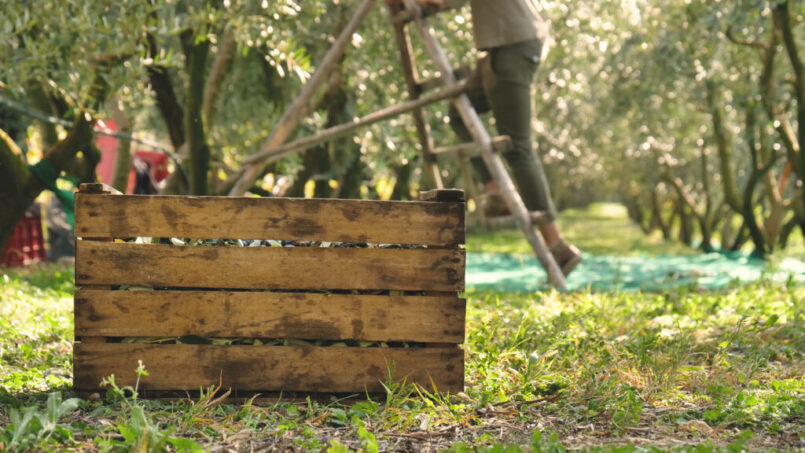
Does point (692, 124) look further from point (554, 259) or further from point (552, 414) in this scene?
point (552, 414)

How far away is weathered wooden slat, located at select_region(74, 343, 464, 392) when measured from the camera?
299 cm

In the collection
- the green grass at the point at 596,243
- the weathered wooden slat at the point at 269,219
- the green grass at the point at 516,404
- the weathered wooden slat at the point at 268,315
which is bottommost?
the green grass at the point at 596,243

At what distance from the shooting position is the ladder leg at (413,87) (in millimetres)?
6930

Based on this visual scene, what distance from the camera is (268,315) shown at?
3025 mm

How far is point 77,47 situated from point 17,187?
3.81ft

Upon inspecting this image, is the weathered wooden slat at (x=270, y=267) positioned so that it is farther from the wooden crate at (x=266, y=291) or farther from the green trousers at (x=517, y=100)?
the green trousers at (x=517, y=100)

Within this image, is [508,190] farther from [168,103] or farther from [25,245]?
[25,245]

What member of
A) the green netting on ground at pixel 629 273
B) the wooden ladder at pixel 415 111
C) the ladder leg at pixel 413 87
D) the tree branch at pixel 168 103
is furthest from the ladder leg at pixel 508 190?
the tree branch at pixel 168 103

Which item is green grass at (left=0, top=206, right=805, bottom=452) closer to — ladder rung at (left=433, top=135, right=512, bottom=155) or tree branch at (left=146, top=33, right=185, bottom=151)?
ladder rung at (left=433, top=135, right=512, bottom=155)

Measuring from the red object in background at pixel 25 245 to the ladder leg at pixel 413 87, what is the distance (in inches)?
183

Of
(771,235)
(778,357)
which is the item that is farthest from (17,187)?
(771,235)

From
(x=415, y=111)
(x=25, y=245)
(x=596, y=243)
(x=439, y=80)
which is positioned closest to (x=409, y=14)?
(x=439, y=80)

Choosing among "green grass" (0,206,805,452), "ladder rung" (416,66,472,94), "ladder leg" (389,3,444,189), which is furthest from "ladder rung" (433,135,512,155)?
"green grass" (0,206,805,452)

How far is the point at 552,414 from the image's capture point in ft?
→ 9.77
